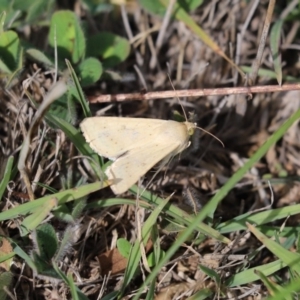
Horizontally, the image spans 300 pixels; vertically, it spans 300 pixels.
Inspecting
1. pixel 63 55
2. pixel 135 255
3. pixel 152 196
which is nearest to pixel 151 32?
pixel 63 55

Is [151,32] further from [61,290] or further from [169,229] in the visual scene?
[61,290]

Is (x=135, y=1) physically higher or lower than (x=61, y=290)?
higher

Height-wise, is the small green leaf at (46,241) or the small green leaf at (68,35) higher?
the small green leaf at (68,35)

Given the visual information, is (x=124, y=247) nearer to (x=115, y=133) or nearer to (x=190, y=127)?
(x=115, y=133)

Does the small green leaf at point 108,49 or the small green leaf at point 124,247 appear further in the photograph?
the small green leaf at point 108,49

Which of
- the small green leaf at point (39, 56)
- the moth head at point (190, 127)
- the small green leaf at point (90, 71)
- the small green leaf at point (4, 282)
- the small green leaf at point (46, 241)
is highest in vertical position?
the small green leaf at point (39, 56)

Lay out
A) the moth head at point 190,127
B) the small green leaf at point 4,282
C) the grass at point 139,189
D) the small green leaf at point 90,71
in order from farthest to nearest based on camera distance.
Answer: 1. the small green leaf at point 90,71
2. the moth head at point 190,127
3. the grass at point 139,189
4. the small green leaf at point 4,282

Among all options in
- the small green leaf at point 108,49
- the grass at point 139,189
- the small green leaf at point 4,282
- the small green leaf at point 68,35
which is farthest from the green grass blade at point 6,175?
the small green leaf at point 108,49

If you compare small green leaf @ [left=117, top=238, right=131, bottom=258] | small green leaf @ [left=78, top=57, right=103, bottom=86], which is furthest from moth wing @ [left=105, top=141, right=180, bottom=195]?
small green leaf @ [left=78, top=57, right=103, bottom=86]

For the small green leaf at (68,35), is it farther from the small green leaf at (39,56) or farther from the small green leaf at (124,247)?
the small green leaf at (124,247)
